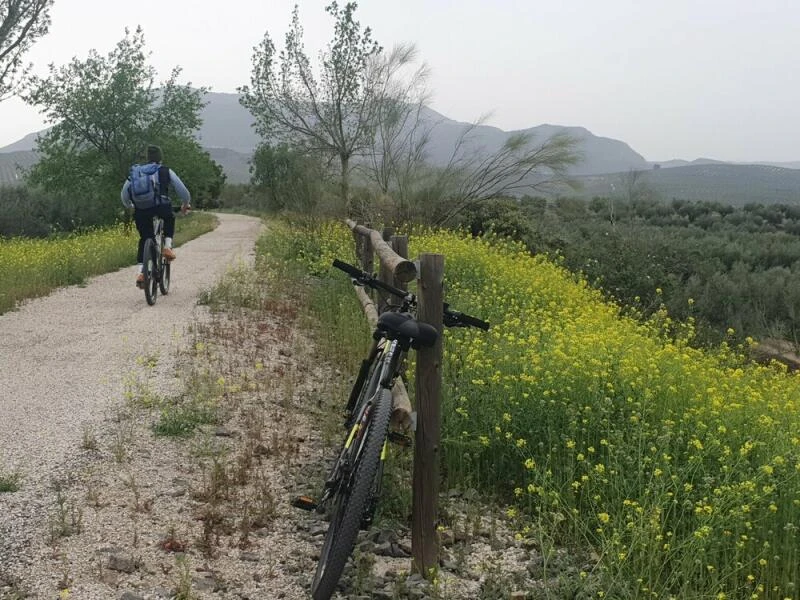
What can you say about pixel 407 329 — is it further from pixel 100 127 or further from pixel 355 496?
pixel 100 127

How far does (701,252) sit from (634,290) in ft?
18.0

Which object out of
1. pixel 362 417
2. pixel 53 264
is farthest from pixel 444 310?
pixel 53 264

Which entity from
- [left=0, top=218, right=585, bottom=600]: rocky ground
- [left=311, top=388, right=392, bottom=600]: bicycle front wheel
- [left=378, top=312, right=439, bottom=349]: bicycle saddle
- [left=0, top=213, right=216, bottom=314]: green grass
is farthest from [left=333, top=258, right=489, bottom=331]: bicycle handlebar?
[left=0, top=213, right=216, bottom=314]: green grass

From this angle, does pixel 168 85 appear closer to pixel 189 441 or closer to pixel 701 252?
pixel 701 252

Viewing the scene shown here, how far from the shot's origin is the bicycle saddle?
126 inches

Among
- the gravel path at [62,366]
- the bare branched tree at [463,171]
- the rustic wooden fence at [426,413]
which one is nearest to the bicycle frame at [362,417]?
the rustic wooden fence at [426,413]

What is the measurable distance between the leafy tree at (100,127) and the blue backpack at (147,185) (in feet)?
56.7

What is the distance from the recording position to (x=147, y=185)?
8797 mm

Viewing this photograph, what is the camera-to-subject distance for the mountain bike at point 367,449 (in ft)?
9.59

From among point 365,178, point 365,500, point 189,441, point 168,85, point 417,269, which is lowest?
point 189,441

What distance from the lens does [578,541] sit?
362 centimetres

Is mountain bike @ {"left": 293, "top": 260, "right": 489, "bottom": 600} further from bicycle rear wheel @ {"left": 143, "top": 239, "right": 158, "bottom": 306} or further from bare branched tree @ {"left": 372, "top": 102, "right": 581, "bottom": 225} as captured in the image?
bare branched tree @ {"left": 372, "top": 102, "right": 581, "bottom": 225}

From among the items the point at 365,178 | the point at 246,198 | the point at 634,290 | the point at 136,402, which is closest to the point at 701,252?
the point at 634,290

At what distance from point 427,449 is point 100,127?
962 inches
